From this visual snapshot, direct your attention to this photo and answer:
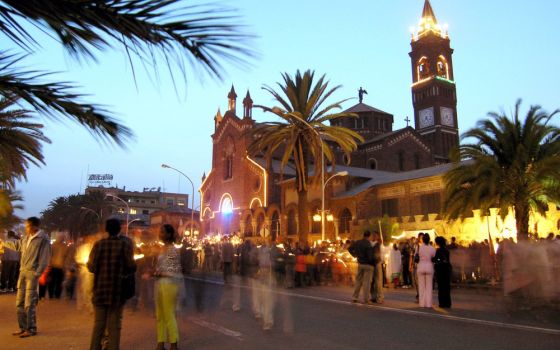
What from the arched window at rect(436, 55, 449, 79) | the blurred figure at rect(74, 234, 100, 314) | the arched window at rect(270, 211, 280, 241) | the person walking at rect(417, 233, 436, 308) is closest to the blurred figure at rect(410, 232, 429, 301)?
the person walking at rect(417, 233, 436, 308)

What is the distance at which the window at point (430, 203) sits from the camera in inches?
1370

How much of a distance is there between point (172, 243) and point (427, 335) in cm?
441

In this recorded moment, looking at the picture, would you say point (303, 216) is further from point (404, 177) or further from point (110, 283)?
point (110, 283)

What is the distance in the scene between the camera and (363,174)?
1842 inches

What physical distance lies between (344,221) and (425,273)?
30247 mm

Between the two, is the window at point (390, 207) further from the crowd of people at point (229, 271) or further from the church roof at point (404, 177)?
the crowd of people at point (229, 271)

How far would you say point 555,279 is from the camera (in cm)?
958

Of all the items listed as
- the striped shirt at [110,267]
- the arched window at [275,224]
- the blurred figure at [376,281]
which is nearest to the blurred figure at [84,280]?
the striped shirt at [110,267]

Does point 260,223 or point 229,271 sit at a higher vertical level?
point 260,223

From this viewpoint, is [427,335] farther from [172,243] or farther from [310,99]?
[310,99]

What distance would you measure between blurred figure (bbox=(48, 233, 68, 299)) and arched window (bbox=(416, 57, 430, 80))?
70514mm

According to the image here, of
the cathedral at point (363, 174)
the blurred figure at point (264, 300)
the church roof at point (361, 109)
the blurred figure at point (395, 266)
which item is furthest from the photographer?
the church roof at point (361, 109)

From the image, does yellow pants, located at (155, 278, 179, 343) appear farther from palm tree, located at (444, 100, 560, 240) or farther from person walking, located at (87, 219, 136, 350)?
palm tree, located at (444, 100, 560, 240)

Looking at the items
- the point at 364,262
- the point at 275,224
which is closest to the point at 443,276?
the point at 364,262
